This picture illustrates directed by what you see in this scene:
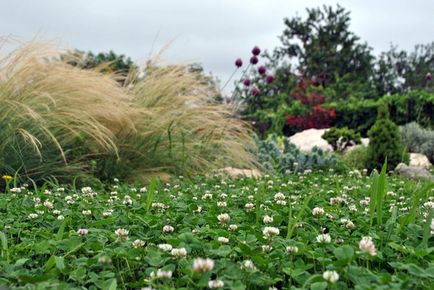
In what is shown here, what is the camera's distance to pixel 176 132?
647 centimetres

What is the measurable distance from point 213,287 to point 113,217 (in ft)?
3.71

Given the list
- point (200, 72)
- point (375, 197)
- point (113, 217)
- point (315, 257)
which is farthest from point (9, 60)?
point (315, 257)

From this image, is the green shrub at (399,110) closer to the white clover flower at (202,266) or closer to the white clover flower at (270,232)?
the white clover flower at (270,232)

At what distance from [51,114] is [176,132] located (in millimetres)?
1468

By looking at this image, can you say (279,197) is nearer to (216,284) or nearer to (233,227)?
(233,227)

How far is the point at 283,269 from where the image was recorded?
175 cm

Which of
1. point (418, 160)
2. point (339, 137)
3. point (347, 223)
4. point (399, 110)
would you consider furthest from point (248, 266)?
point (399, 110)

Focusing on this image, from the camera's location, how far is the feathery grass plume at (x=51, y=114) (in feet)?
17.7

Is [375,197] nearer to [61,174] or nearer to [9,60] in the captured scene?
[61,174]

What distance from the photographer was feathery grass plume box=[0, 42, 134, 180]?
17.7 ft

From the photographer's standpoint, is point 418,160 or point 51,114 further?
point 418,160

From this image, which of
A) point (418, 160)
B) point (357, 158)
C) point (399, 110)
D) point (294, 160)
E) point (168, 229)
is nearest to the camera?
point (168, 229)

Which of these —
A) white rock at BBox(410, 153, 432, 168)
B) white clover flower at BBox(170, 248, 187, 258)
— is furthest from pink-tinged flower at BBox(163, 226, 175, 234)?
white rock at BBox(410, 153, 432, 168)

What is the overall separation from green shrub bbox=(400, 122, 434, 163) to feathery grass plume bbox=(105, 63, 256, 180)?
18.3 ft
